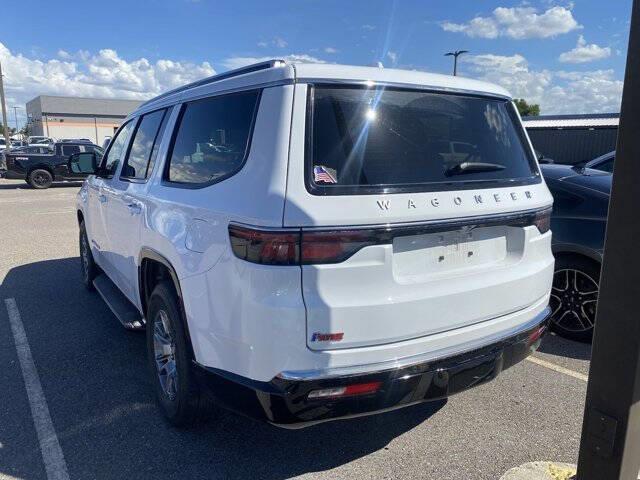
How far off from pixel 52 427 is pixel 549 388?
3.29 metres

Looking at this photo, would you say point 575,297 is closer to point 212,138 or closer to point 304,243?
point 304,243

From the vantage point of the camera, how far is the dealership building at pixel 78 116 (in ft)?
Answer: 245

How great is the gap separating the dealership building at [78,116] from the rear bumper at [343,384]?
7882cm

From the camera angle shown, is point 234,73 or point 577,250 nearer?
point 234,73

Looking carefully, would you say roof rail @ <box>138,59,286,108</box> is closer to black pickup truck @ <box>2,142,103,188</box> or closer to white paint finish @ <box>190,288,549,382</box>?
white paint finish @ <box>190,288,549,382</box>

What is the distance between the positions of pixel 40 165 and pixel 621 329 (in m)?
21.5

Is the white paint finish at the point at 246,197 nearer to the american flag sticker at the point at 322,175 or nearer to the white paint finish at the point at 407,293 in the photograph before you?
the american flag sticker at the point at 322,175

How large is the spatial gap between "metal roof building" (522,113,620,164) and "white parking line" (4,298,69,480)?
25314mm

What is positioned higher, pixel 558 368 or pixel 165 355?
pixel 165 355

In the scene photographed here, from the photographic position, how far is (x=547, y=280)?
2.92 metres

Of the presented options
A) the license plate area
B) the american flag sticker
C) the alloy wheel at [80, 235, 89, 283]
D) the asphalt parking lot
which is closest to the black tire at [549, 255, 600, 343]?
the asphalt parking lot

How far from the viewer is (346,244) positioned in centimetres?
214

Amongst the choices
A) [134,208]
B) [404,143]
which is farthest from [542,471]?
[134,208]

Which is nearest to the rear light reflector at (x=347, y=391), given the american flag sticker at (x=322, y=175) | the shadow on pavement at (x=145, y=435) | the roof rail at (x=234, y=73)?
the shadow on pavement at (x=145, y=435)
